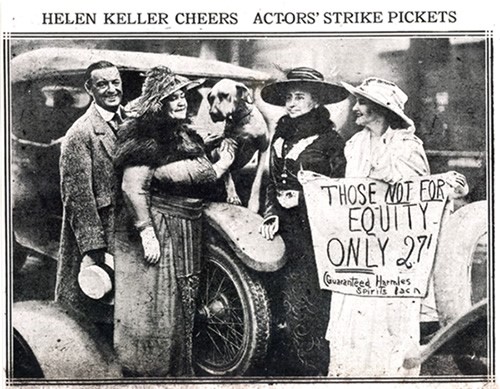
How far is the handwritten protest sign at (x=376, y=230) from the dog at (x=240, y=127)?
245 mm

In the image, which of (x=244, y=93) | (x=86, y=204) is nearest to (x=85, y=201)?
(x=86, y=204)

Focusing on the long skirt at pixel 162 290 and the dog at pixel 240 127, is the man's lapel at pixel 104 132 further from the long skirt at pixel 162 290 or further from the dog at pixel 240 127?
the dog at pixel 240 127

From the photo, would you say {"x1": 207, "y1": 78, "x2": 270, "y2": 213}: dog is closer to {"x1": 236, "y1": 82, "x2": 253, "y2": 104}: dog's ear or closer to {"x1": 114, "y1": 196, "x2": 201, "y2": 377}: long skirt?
{"x1": 236, "y1": 82, "x2": 253, "y2": 104}: dog's ear

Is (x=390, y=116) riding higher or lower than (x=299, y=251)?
higher

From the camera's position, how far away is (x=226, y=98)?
6.25 meters

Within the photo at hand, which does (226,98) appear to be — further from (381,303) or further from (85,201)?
(381,303)

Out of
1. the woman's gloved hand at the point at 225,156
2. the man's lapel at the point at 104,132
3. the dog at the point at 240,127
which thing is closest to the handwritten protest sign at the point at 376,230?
the dog at the point at 240,127

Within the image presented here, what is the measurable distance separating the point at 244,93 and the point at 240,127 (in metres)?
0.17

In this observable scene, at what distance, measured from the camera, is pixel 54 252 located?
246 inches

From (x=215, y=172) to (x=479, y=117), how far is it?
4.40ft

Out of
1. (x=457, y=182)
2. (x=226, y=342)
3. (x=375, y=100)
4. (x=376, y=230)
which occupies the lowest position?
(x=226, y=342)

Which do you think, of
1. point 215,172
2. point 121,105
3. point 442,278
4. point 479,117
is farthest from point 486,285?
point 121,105

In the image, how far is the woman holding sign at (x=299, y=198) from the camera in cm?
624

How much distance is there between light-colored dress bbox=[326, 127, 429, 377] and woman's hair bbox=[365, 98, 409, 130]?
0.10 ft
